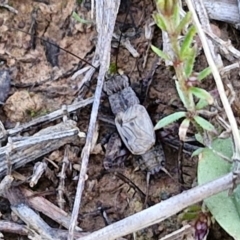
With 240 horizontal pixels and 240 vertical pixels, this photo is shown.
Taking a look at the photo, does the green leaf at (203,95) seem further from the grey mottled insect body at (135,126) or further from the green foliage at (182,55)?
the grey mottled insect body at (135,126)

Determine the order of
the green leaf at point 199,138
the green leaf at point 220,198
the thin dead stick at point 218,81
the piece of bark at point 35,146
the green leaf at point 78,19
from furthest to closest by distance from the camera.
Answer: the green leaf at point 78,19, the piece of bark at point 35,146, the green leaf at point 199,138, the green leaf at point 220,198, the thin dead stick at point 218,81

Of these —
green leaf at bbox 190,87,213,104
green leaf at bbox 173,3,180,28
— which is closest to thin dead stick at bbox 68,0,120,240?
green leaf at bbox 190,87,213,104

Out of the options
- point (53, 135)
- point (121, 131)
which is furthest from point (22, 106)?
point (121, 131)

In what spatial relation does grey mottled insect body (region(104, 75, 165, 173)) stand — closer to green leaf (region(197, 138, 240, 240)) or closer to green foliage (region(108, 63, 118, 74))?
green foliage (region(108, 63, 118, 74))

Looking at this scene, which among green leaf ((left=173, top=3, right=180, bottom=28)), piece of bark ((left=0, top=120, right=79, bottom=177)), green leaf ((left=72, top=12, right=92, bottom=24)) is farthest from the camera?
green leaf ((left=72, top=12, right=92, bottom=24))

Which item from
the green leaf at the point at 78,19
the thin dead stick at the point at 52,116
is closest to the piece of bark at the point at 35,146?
the thin dead stick at the point at 52,116
